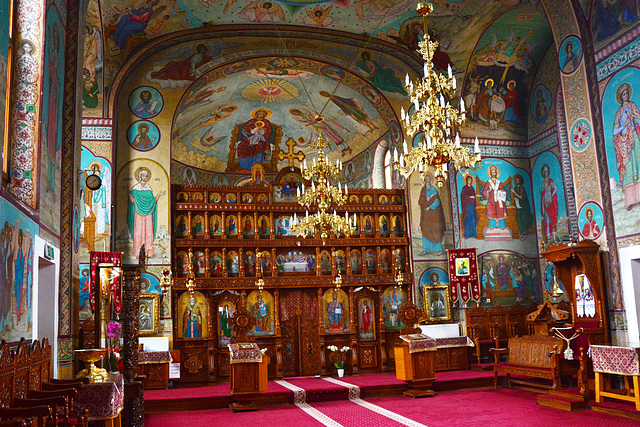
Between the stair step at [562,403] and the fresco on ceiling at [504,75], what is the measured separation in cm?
818

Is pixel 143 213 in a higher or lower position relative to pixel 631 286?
higher

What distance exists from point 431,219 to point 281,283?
446cm

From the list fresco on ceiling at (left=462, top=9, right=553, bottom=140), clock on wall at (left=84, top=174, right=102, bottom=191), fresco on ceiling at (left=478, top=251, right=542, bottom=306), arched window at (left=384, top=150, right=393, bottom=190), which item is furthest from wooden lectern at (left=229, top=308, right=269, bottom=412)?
fresco on ceiling at (left=462, top=9, right=553, bottom=140)

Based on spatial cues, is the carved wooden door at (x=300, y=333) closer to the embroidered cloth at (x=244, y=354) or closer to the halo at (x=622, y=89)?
the embroidered cloth at (x=244, y=354)

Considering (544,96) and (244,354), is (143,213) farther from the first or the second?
(544,96)

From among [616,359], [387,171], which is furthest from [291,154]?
→ [616,359]

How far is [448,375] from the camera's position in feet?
43.2

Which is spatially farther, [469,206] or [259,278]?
[469,206]

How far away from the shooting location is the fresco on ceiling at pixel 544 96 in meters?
15.4

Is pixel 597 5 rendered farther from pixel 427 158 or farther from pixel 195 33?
pixel 195 33

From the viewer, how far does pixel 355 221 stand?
13.1m

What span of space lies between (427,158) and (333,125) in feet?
40.9

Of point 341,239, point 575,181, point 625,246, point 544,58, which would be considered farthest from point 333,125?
point 625,246

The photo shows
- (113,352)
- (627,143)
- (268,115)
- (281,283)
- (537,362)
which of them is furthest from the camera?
(268,115)
